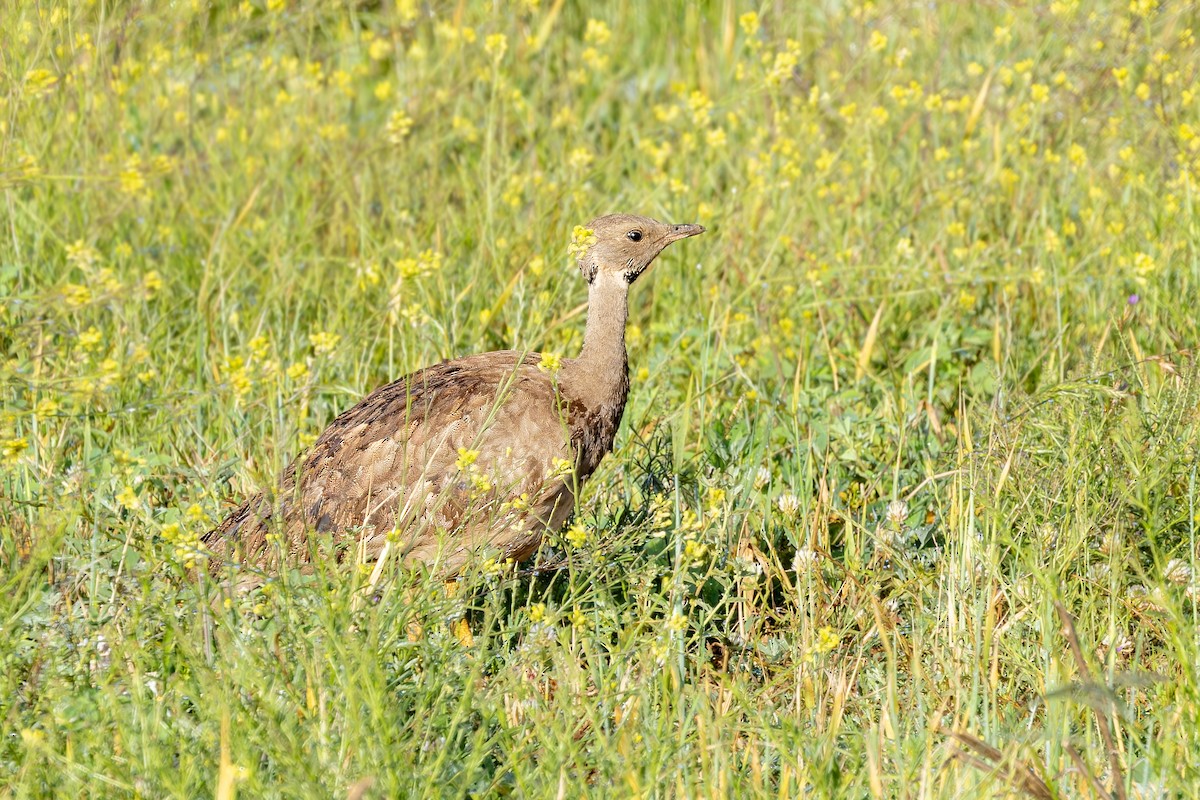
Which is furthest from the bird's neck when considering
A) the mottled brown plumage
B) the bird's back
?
the bird's back

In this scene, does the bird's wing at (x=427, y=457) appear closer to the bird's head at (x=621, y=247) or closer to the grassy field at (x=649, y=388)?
the grassy field at (x=649, y=388)

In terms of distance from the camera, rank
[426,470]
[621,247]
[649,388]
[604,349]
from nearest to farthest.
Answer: [426,470] → [604,349] → [621,247] → [649,388]

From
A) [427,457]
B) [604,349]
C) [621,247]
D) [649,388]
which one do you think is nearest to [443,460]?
[427,457]

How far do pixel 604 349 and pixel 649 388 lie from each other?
0.62 meters

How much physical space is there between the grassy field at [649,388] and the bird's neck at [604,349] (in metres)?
0.22

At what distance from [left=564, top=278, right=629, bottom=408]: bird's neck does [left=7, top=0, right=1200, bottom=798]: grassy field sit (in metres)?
0.22

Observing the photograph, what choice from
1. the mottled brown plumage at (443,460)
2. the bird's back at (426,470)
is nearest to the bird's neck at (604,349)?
the mottled brown plumage at (443,460)

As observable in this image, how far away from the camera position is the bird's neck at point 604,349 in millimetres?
4395

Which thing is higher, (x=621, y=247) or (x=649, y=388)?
(x=621, y=247)

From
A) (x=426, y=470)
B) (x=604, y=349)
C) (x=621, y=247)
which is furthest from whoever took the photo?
(x=621, y=247)

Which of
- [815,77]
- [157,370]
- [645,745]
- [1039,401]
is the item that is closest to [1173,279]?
[1039,401]

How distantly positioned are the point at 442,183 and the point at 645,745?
361 cm

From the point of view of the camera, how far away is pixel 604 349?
4492 mm

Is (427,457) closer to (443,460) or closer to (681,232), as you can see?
(443,460)
